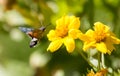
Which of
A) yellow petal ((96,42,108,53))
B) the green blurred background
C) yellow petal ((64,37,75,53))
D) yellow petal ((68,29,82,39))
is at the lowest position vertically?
the green blurred background

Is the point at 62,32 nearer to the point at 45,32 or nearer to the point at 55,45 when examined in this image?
the point at 55,45

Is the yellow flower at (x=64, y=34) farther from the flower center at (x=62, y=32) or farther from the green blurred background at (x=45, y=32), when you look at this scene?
the green blurred background at (x=45, y=32)

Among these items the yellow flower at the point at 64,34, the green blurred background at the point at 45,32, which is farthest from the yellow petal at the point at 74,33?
the green blurred background at the point at 45,32

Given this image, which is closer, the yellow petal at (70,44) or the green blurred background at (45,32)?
the yellow petal at (70,44)

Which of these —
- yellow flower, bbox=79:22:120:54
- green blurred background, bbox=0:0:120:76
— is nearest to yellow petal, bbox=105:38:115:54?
yellow flower, bbox=79:22:120:54

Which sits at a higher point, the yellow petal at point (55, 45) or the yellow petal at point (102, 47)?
the yellow petal at point (55, 45)

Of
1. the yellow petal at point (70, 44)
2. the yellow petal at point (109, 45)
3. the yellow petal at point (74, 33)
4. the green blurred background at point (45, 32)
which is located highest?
the yellow petal at point (74, 33)

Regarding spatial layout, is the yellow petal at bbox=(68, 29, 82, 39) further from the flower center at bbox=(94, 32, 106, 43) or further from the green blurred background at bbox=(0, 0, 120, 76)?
the green blurred background at bbox=(0, 0, 120, 76)

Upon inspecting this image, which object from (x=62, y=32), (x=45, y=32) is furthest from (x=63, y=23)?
(x=45, y=32)

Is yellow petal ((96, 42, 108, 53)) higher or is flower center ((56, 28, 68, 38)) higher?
flower center ((56, 28, 68, 38))
